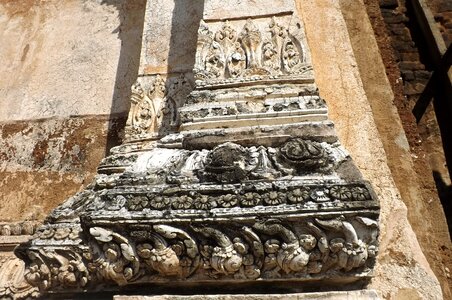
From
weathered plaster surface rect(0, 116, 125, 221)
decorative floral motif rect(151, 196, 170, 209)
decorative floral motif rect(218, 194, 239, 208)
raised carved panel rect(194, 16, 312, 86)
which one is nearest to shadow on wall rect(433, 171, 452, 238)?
raised carved panel rect(194, 16, 312, 86)

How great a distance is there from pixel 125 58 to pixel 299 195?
10.8 ft

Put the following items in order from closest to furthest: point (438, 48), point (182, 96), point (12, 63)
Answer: point (182, 96) → point (12, 63) → point (438, 48)

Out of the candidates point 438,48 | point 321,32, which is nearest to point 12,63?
point 321,32

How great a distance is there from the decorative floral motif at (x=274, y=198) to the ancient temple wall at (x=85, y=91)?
0.90 metres

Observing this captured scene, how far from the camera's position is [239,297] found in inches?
78.2

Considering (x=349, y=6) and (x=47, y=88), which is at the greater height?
(x=349, y=6)

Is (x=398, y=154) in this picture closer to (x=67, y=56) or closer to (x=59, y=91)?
(x=59, y=91)

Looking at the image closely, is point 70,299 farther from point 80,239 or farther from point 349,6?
point 349,6

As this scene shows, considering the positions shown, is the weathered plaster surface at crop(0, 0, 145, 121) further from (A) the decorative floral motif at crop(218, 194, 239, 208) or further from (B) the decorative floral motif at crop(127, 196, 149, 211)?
(A) the decorative floral motif at crop(218, 194, 239, 208)

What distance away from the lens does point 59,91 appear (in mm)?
4695

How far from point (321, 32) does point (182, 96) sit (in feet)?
4.32

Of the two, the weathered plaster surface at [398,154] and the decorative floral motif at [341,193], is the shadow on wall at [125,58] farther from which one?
the decorative floral motif at [341,193]

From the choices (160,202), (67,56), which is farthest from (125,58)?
(160,202)

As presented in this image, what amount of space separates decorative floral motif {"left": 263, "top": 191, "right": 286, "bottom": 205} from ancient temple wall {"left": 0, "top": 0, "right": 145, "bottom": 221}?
2618 millimetres
